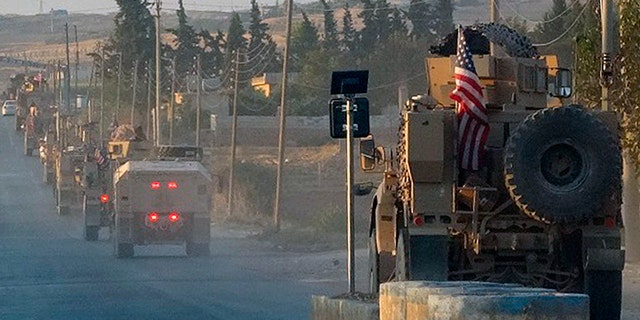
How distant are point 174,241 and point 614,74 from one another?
15923 millimetres

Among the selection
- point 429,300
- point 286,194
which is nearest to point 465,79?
point 429,300

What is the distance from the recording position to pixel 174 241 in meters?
39.2

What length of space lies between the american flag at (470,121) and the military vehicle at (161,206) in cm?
2147

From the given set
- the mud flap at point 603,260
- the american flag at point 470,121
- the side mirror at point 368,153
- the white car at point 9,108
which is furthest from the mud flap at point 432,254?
the white car at point 9,108

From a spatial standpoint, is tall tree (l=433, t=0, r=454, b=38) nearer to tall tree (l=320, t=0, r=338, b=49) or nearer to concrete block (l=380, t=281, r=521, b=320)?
tall tree (l=320, t=0, r=338, b=49)

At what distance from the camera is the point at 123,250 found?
3925 centimetres

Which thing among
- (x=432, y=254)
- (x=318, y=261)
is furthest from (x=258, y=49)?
(x=432, y=254)

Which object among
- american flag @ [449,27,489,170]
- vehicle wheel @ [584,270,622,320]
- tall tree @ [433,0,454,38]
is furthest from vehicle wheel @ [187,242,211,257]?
tall tree @ [433,0,454,38]

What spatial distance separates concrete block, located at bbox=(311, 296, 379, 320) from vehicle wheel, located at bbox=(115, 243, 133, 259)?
67.1ft

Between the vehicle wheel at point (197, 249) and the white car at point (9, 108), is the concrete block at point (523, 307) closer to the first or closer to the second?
the vehicle wheel at point (197, 249)

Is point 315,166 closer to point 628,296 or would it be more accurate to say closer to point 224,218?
point 224,218

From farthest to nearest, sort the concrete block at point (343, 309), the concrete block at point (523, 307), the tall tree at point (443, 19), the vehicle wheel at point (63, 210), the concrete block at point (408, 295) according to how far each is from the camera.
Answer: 1. the tall tree at point (443, 19)
2. the vehicle wheel at point (63, 210)
3. the concrete block at point (343, 309)
4. the concrete block at point (408, 295)
5. the concrete block at point (523, 307)

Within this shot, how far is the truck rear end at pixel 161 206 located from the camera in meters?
38.8

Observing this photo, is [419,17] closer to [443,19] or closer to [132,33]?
[443,19]
